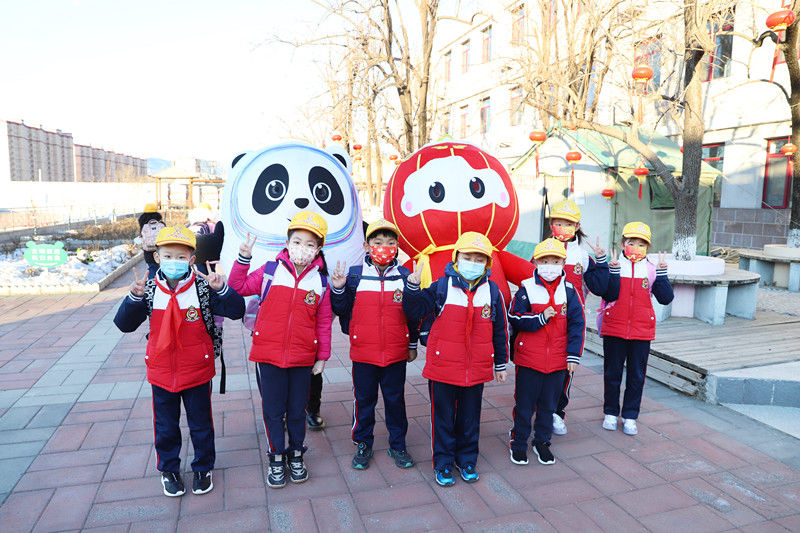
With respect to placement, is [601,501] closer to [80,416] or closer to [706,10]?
[80,416]

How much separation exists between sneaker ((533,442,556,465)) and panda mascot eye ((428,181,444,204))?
6.02 ft

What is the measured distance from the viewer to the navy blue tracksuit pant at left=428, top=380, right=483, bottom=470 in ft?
11.0

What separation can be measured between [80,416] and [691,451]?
15.3 feet

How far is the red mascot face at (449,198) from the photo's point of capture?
3781mm

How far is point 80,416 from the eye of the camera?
4.29 metres

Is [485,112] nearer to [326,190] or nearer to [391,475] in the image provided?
[326,190]

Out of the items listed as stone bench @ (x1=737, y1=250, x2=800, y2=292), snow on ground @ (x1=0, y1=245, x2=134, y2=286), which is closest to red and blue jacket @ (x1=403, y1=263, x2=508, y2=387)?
stone bench @ (x1=737, y1=250, x2=800, y2=292)

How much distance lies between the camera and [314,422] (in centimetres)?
412

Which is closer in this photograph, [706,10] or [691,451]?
[691,451]

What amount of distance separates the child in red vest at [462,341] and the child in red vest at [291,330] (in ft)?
1.95

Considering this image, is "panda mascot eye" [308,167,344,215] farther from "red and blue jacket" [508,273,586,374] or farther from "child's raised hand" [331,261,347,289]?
"red and blue jacket" [508,273,586,374]

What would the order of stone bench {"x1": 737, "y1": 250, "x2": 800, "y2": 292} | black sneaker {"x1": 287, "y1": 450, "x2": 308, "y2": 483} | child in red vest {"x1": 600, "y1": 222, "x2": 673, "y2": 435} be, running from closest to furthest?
black sneaker {"x1": 287, "y1": 450, "x2": 308, "y2": 483}
child in red vest {"x1": 600, "y1": 222, "x2": 673, "y2": 435}
stone bench {"x1": 737, "y1": 250, "x2": 800, "y2": 292}

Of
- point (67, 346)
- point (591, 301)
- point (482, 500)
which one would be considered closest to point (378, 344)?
point (482, 500)

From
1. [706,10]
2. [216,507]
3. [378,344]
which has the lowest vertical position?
[216,507]
